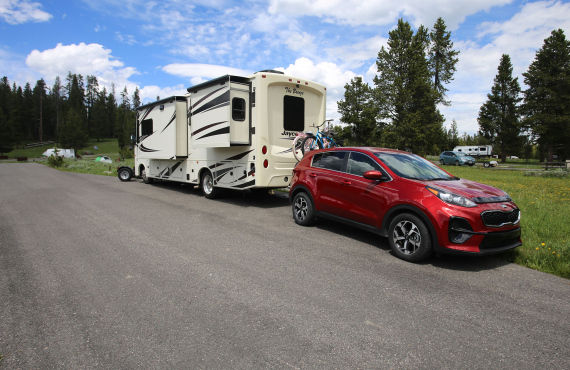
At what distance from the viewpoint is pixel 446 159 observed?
132ft

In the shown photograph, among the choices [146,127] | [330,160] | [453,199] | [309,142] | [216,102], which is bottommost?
[453,199]

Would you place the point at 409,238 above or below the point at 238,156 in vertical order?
below

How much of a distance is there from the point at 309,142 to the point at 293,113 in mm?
966

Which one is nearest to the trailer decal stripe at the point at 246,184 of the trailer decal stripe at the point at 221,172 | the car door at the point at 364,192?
the trailer decal stripe at the point at 221,172

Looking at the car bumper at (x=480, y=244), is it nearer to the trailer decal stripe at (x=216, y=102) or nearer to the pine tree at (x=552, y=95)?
the trailer decal stripe at (x=216, y=102)

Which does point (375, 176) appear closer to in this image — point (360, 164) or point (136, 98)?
point (360, 164)

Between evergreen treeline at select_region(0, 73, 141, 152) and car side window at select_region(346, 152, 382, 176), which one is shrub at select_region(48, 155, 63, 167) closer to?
car side window at select_region(346, 152, 382, 176)

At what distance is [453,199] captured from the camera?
15.7 feet

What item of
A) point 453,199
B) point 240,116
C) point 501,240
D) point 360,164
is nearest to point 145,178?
point 240,116

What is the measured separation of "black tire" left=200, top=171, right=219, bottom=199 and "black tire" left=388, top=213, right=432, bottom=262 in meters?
6.93

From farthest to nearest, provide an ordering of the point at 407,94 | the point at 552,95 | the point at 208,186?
1. the point at 552,95
2. the point at 407,94
3. the point at 208,186

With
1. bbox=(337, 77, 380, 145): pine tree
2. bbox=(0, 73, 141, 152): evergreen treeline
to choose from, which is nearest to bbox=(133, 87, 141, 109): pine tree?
bbox=(0, 73, 141, 152): evergreen treeline

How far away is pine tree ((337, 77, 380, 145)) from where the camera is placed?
44844 mm

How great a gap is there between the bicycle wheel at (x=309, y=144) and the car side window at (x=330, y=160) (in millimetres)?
2474
